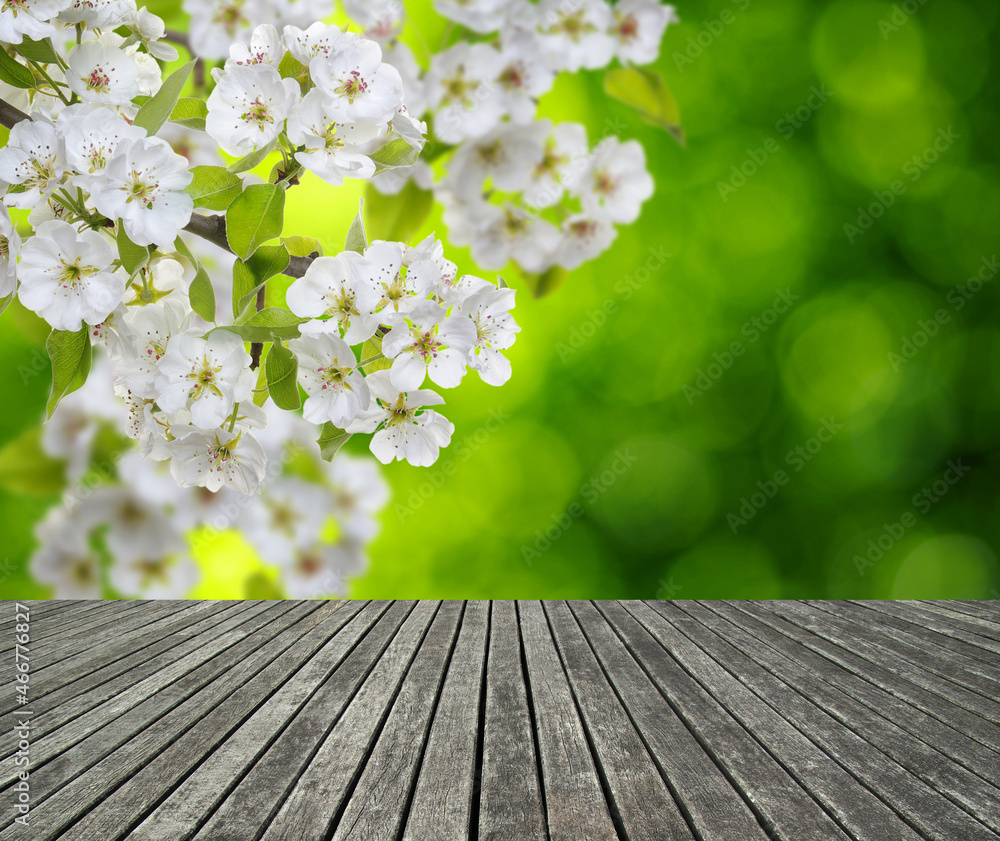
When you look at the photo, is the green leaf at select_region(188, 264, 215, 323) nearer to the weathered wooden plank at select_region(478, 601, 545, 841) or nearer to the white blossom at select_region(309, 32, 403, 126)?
the white blossom at select_region(309, 32, 403, 126)

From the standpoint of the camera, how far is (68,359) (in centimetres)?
57

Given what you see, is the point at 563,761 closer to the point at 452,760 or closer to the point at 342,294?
the point at 452,760

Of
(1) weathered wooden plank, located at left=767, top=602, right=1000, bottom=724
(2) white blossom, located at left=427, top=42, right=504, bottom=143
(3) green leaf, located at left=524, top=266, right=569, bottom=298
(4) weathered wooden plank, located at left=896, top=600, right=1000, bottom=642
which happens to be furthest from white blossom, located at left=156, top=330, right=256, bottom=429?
(4) weathered wooden plank, located at left=896, top=600, right=1000, bottom=642

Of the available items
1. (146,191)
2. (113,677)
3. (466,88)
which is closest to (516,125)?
(466,88)

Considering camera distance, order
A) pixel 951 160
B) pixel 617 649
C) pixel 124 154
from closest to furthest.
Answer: pixel 124 154
pixel 617 649
pixel 951 160

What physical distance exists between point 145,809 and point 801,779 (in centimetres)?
76

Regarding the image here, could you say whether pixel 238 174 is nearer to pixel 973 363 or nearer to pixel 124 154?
pixel 124 154

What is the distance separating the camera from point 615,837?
2.85 feet

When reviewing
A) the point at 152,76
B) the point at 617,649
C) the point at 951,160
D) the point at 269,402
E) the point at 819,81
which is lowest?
the point at 617,649

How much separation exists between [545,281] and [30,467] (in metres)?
0.54

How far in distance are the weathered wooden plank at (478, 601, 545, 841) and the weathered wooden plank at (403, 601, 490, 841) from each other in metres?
0.02

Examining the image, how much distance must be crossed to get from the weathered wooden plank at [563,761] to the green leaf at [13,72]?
81cm

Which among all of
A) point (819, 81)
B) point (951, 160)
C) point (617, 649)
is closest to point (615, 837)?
point (617, 649)

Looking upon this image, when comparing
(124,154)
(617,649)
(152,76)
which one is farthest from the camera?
(617,649)
